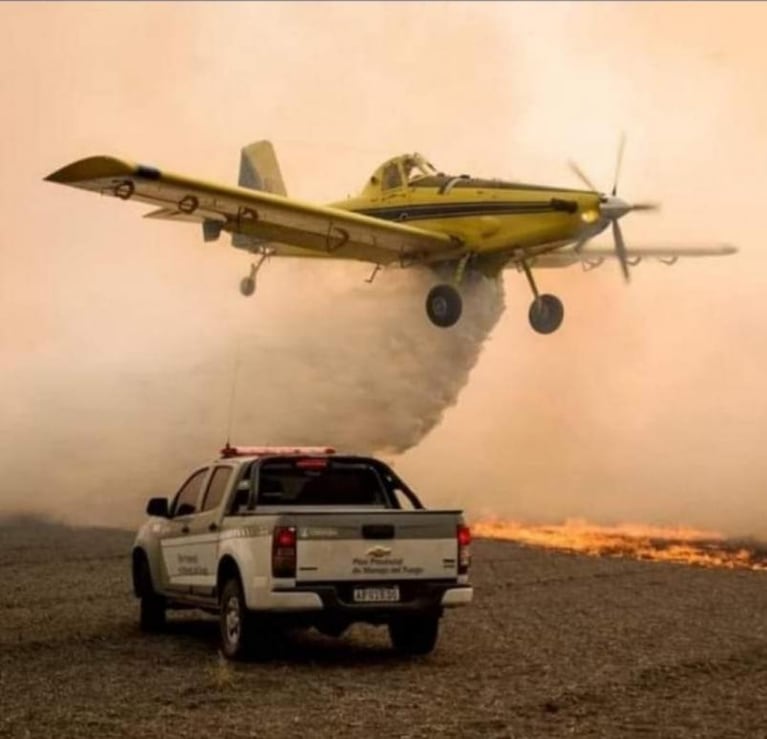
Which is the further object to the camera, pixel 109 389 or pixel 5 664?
pixel 109 389

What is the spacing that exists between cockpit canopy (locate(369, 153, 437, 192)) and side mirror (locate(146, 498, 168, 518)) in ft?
49.1

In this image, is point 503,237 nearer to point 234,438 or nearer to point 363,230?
point 363,230

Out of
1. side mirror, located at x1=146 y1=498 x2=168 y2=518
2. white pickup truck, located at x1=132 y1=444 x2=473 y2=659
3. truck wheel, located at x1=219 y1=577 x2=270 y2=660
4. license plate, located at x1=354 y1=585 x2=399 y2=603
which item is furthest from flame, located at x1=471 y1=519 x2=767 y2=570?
truck wheel, located at x1=219 y1=577 x2=270 y2=660

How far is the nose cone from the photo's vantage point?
24.4 meters

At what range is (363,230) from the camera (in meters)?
26.4

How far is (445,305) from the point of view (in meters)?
26.3

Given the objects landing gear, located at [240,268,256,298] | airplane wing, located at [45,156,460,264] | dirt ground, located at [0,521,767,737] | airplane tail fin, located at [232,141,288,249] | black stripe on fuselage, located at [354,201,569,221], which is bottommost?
dirt ground, located at [0,521,767,737]

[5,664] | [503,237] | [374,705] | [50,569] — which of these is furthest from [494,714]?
[503,237]

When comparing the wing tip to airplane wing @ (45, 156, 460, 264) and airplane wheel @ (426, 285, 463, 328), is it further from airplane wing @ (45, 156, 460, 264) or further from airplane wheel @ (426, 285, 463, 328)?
airplane wheel @ (426, 285, 463, 328)

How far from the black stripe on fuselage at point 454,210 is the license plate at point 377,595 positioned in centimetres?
1435

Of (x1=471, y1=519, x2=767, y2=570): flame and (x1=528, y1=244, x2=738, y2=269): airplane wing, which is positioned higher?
(x1=528, y1=244, x2=738, y2=269): airplane wing

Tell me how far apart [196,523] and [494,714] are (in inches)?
185

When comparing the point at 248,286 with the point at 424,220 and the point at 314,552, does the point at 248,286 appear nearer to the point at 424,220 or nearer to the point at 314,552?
the point at 424,220

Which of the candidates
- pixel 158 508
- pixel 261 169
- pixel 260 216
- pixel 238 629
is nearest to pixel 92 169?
pixel 260 216
